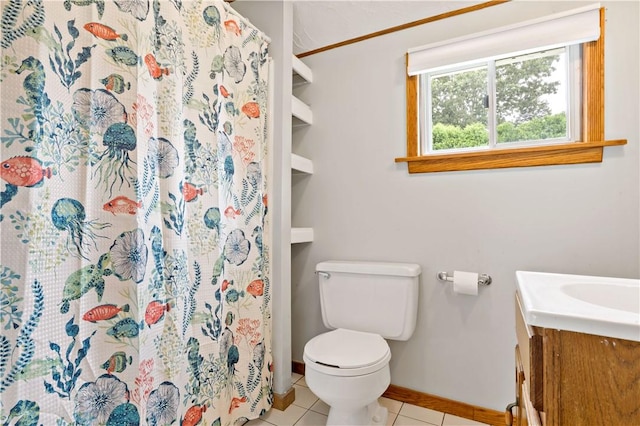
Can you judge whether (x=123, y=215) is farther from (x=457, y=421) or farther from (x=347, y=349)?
(x=457, y=421)

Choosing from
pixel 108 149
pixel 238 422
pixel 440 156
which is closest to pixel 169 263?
pixel 108 149

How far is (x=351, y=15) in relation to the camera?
1773 mm

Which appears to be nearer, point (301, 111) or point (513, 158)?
point (513, 158)

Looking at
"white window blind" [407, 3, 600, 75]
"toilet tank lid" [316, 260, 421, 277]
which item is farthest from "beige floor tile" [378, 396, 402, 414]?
"white window blind" [407, 3, 600, 75]

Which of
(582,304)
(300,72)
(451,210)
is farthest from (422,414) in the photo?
(300,72)

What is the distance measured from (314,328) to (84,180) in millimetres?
1534

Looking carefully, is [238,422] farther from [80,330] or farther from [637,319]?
[637,319]

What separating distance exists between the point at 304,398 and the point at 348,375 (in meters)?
0.67

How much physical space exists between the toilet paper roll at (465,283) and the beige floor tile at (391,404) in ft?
2.37

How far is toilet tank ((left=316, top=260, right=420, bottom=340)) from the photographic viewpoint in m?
1.62

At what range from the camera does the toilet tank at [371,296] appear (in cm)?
162

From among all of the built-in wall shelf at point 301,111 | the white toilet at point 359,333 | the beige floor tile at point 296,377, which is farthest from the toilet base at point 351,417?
the built-in wall shelf at point 301,111

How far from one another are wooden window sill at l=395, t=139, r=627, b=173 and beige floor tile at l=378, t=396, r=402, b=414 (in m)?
1.29

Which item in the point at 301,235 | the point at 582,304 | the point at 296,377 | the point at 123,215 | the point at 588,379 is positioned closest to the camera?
the point at 588,379
